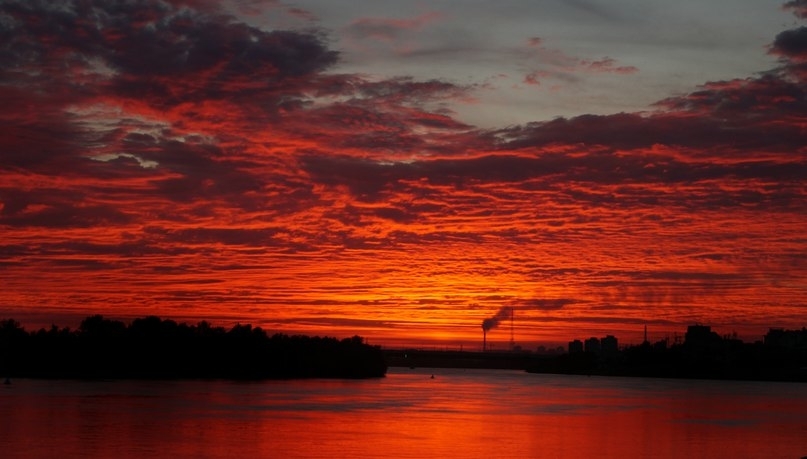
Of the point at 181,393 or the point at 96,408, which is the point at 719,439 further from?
the point at 181,393

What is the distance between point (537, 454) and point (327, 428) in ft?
80.7

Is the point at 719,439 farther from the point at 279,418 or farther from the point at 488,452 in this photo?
the point at 279,418

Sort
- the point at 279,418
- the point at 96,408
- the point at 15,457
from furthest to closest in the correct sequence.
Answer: the point at 96,408, the point at 279,418, the point at 15,457

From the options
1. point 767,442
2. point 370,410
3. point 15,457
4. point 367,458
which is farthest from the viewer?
point 370,410

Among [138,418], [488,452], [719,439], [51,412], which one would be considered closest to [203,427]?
[138,418]

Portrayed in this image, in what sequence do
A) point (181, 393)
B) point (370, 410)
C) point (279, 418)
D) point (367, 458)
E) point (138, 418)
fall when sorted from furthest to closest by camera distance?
point (181, 393) → point (370, 410) → point (279, 418) → point (138, 418) → point (367, 458)

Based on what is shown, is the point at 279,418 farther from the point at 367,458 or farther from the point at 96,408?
the point at 367,458

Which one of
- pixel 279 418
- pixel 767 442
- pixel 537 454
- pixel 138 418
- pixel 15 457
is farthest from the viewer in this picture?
pixel 279 418

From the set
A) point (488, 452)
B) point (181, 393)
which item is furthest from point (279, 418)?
point (181, 393)

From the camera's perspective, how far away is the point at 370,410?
121 meters

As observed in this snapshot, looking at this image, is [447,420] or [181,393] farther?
[181,393]

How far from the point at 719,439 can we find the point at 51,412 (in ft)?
207

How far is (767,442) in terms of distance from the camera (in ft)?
290

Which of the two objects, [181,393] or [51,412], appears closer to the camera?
[51,412]
